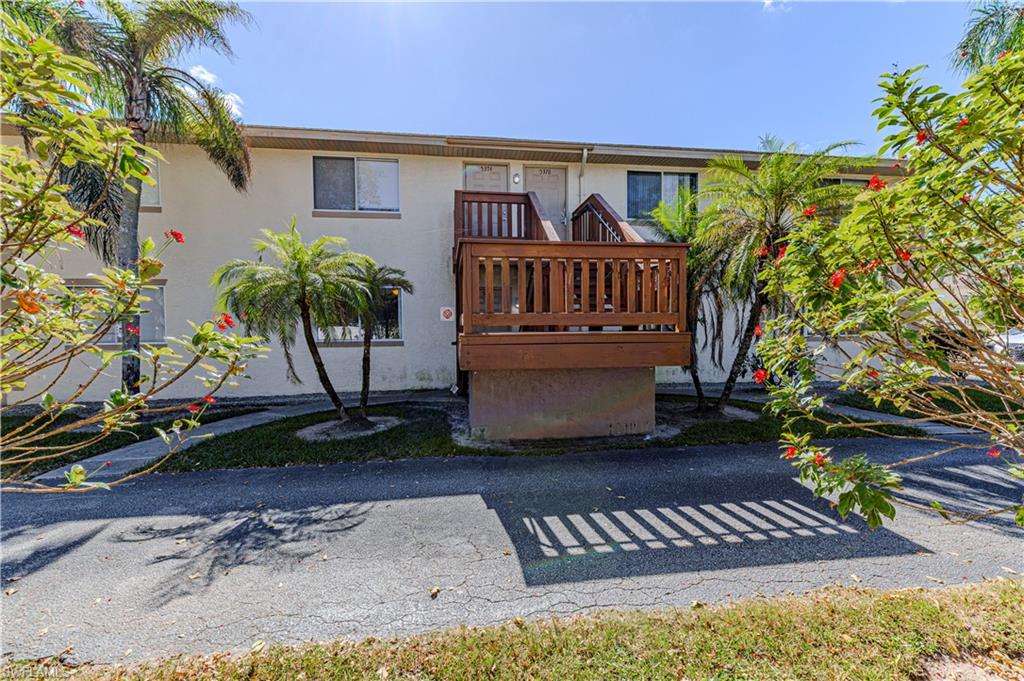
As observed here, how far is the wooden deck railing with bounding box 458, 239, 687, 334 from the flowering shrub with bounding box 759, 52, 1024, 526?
9.96ft

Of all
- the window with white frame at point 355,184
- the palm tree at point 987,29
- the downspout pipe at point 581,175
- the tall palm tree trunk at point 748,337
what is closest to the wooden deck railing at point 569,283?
the tall palm tree trunk at point 748,337

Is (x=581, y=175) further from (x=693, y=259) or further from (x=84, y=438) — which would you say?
(x=84, y=438)

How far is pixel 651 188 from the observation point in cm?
1106

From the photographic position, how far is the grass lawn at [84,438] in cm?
516

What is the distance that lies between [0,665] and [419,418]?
5389 mm

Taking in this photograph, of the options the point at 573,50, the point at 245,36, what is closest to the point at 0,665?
the point at 245,36

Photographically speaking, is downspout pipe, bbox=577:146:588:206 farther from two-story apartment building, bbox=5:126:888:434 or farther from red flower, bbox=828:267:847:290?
red flower, bbox=828:267:847:290

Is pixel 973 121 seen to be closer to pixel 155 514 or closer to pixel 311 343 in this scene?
pixel 155 514

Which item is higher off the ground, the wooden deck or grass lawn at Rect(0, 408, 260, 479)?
the wooden deck

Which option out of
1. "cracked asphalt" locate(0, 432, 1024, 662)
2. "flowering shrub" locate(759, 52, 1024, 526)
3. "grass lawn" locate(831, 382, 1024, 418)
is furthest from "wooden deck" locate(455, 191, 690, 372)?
"grass lawn" locate(831, 382, 1024, 418)

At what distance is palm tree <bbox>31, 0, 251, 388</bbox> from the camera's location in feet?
22.5

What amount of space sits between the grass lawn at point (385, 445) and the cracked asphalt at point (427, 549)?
483 millimetres

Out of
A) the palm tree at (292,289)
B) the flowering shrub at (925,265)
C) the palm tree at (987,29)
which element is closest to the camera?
the flowering shrub at (925,265)

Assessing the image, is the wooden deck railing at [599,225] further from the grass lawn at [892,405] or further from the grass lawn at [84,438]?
the grass lawn at [84,438]
